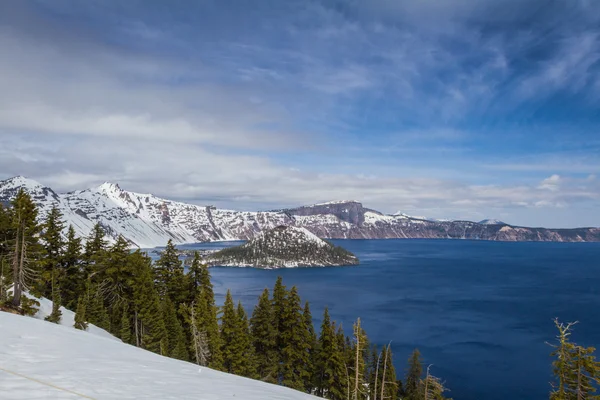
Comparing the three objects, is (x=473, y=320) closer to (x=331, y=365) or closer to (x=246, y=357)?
(x=331, y=365)

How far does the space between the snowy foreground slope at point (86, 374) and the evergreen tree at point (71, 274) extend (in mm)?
29410

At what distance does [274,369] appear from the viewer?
43656mm

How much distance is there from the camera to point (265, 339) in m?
43.4

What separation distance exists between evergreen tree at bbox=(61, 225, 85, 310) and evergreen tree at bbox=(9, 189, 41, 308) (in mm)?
13686

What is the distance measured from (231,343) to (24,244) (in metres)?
21.2

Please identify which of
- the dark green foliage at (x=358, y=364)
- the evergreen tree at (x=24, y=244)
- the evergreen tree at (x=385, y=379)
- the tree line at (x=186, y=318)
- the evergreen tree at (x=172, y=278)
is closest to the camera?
the dark green foliage at (x=358, y=364)

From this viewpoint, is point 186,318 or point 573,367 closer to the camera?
point 573,367

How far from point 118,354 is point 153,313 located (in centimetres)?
2625

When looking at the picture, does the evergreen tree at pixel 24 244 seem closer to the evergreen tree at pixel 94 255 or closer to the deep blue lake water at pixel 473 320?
the evergreen tree at pixel 94 255

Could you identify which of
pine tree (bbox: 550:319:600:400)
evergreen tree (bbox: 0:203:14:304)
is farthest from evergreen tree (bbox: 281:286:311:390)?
evergreen tree (bbox: 0:203:14:304)

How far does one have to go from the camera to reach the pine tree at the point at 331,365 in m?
43.3

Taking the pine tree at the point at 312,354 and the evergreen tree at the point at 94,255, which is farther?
the pine tree at the point at 312,354

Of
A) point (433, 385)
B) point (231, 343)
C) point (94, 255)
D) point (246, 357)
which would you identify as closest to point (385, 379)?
point (246, 357)

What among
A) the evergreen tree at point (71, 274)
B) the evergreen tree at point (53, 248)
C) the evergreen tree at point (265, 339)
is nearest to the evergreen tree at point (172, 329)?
the evergreen tree at point (265, 339)
